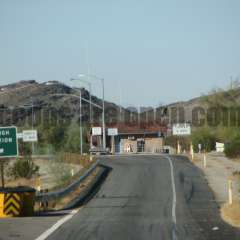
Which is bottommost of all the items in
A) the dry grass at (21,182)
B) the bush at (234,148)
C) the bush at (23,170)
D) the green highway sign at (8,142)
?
the dry grass at (21,182)

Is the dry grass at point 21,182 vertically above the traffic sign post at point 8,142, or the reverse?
the traffic sign post at point 8,142

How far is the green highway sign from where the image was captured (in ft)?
102

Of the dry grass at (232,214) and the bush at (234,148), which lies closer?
the dry grass at (232,214)

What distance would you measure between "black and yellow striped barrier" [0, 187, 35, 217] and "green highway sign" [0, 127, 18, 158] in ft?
13.4

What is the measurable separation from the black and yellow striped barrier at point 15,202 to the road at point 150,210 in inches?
79.1

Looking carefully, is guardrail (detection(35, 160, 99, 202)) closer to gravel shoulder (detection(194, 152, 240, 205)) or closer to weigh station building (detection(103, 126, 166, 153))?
gravel shoulder (detection(194, 152, 240, 205))

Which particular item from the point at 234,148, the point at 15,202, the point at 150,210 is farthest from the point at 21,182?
the point at 15,202

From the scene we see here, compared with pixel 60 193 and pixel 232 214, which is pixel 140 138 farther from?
pixel 232 214

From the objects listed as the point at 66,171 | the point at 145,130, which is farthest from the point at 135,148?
the point at 66,171

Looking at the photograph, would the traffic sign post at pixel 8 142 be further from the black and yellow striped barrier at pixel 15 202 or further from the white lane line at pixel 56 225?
the black and yellow striped barrier at pixel 15 202

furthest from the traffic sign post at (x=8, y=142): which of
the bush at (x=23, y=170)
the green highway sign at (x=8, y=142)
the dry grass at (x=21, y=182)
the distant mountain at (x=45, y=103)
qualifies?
the distant mountain at (x=45, y=103)

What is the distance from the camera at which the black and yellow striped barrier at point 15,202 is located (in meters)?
26.6

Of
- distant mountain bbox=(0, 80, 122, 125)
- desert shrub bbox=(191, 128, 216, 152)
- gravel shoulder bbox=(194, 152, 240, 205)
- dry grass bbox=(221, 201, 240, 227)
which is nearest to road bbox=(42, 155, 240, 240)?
dry grass bbox=(221, 201, 240, 227)

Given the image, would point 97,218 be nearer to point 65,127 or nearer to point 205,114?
point 205,114
